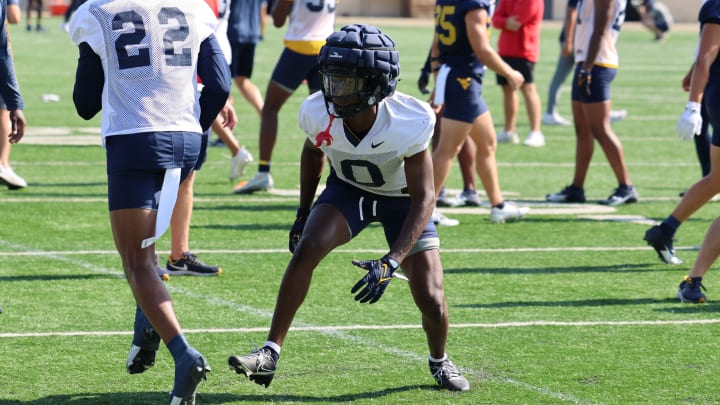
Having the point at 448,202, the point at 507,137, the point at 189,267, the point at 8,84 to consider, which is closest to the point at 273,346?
the point at 8,84

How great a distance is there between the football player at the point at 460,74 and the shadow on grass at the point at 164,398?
412 cm

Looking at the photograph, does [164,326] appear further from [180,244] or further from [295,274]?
[180,244]

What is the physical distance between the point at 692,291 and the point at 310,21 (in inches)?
189

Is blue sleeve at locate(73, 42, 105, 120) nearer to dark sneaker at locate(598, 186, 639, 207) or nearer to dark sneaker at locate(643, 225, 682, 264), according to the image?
dark sneaker at locate(643, 225, 682, 264)

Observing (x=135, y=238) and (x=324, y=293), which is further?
(x=324, y=293)

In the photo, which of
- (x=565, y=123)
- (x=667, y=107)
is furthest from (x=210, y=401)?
(x=667, y=107)

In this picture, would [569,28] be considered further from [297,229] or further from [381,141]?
[381,141]

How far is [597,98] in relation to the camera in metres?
11.2

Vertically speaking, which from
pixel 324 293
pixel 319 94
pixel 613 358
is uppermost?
pixel 319 94

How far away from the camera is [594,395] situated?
559cm

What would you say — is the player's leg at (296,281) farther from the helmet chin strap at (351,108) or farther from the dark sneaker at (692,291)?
the dark sneaker at (692,291)

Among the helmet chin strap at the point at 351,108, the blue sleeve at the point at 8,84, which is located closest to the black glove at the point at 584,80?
the blue sleeve at the point at 8,84

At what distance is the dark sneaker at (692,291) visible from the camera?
24.4 feet

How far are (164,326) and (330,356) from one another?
1281mm
